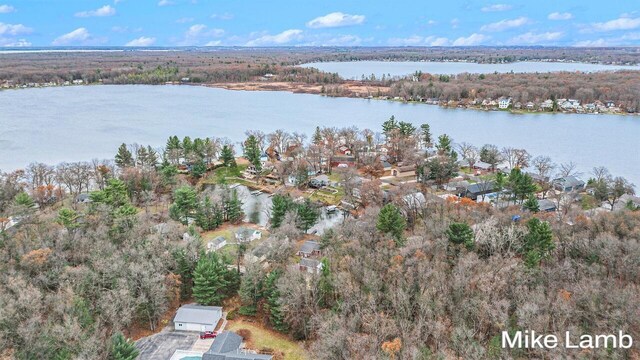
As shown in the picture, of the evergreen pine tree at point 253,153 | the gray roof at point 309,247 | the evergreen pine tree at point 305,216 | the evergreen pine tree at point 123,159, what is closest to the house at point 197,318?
the gray roof at point 309,247

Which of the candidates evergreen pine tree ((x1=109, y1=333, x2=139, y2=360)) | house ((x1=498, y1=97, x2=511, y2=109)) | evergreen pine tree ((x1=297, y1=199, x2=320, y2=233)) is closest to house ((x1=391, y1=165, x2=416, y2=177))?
evergreen pine tree ((x1=297, y1=199, x2=320, y2=233))

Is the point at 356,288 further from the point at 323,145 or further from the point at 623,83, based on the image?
the point at 623,83

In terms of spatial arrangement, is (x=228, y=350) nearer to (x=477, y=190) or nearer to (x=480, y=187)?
(x=477, y=190)

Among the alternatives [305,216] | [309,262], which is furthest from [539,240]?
[305,216]

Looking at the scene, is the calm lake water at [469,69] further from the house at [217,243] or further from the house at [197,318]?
the house at [197,318]

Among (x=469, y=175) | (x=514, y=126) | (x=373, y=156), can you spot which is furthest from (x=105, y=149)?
(x=514, y=126)

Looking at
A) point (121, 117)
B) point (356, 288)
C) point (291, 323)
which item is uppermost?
point (121, 117)
